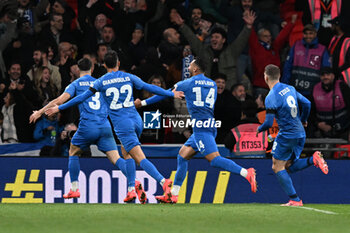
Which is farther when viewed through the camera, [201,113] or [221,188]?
[221,188]

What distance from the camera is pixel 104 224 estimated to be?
7.18 m

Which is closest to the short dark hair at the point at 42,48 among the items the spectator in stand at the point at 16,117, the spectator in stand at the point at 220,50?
the spectator in stand at the point at 16,117

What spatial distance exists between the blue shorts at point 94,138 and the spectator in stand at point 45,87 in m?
2.35

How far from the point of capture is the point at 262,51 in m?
13.6

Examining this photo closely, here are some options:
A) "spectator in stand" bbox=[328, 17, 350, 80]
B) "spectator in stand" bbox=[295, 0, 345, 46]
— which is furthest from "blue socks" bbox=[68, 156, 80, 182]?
"spectator in stand" bbox=[295, 0, 345, 46]

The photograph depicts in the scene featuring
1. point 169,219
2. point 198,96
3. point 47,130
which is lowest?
point 169,219

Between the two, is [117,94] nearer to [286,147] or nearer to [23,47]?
[286,147]

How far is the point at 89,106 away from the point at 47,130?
217cm

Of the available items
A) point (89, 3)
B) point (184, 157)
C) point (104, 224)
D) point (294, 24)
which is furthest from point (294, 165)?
point (89, 3)

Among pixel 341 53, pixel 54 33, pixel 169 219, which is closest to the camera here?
pixel 169 219

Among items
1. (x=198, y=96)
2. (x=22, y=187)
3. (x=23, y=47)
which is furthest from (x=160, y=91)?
(x=23, y=47)

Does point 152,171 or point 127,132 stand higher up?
point 127,132

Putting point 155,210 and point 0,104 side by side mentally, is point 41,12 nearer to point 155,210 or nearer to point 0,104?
point 0,104

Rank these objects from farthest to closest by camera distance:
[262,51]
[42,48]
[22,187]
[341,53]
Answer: [42,48], [262,51], [341,53], [22,187]
